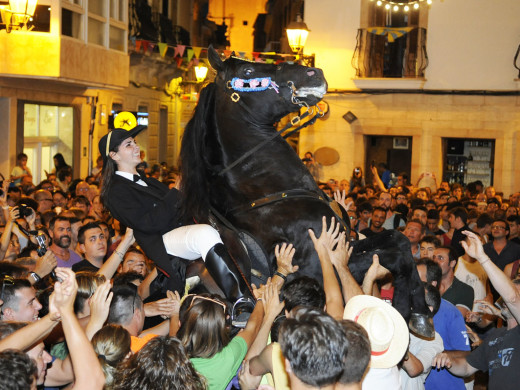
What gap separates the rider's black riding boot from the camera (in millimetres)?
4777

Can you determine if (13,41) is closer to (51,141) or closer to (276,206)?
(51,141)

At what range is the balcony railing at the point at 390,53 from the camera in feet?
68.4

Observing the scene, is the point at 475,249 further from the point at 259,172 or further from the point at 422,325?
the point at 259,172

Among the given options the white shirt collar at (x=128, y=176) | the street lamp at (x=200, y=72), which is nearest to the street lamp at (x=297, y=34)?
the street lamp at (x=200, y=72)

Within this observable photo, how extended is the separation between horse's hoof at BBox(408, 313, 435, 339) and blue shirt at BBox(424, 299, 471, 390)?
61cm

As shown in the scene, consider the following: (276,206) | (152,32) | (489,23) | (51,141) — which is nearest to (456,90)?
(489,23)

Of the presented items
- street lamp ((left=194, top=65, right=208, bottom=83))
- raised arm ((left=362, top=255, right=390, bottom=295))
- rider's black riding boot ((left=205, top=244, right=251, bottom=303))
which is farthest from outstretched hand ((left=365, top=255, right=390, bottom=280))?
street lamp ((left=194, top=65, right=208, bottom=83))

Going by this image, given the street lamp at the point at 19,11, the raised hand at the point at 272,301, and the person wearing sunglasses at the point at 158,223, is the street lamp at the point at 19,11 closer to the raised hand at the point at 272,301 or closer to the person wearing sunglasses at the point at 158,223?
the person wearing sunglasses at the point at 158,223

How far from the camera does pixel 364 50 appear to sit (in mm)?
21156

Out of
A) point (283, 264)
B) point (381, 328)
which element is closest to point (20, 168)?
point (283, 264)

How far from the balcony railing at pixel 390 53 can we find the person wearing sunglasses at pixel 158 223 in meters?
16.4

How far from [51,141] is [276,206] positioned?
14063 mm

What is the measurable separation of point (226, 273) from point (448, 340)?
181 centimetres

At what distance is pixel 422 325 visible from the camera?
494cm
